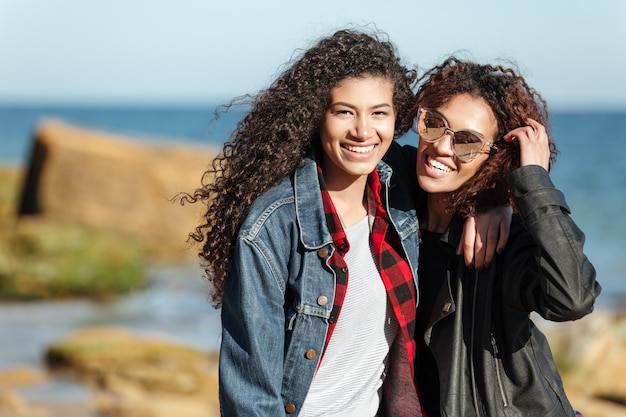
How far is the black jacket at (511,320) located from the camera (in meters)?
3.12

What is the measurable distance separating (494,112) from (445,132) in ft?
0.65

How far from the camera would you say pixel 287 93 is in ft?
11.5

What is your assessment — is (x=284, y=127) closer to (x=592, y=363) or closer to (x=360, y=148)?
(x=360, y=148)

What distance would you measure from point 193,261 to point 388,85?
34.1ft

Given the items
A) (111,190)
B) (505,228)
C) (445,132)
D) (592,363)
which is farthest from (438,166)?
(111,190)

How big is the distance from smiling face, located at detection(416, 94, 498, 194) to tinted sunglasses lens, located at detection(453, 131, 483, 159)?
0.02 metres

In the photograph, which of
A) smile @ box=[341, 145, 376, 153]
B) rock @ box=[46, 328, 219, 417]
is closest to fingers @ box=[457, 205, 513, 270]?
smile @ box=[341, 145, 376, 153]

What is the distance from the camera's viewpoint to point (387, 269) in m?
3.47

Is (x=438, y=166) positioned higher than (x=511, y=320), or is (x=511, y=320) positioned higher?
(x=438, y=166)

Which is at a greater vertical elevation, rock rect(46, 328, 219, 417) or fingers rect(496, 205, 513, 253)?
fingers rect(496, 205, 513, 253)

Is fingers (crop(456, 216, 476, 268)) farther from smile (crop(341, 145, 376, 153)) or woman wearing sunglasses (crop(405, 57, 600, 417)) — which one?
smile (crop(341, 145, 376, 153))

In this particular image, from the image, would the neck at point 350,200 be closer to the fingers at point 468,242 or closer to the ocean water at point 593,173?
the fingers at point 468,242

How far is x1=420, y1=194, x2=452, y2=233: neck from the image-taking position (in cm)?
365

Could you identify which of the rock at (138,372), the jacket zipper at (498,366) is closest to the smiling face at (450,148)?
the jacket zipper at (498,366)
